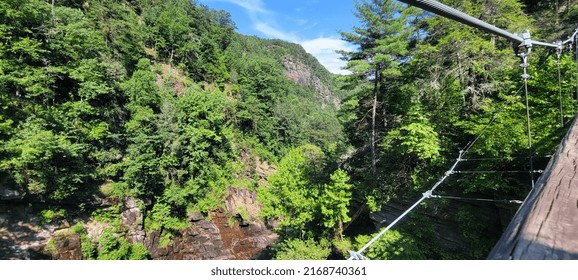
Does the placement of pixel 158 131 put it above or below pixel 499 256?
above

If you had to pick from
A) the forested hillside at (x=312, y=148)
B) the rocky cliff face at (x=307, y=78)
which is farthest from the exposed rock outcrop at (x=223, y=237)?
the rocky cliff face at (x=307, y=78)

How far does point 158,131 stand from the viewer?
2280 centimetres

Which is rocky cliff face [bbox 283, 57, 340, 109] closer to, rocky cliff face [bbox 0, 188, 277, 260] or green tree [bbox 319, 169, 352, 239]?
rocky cliff face [bbox 0, 188, 277, 260]

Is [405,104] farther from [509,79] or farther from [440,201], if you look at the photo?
[440,201]

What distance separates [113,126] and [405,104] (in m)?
20.6

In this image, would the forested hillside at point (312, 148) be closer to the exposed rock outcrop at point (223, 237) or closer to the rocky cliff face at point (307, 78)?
the exposed rock outcrop at point (223, 237)

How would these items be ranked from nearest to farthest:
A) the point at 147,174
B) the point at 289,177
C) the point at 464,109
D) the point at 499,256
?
the point at 499,256
the point at 464,109
the point at 289,177
the point at 147,174

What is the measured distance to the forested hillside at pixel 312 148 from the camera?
1057cm

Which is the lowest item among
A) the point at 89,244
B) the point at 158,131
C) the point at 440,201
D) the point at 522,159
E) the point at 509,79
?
the point at 89,244

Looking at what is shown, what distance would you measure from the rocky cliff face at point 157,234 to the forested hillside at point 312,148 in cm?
32

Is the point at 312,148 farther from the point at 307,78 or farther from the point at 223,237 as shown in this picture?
the point at 307,78

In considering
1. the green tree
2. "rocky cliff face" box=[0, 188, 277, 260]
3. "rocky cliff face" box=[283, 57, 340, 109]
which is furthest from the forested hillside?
"rocky cliff face" box=[283, 57, 340, 109]

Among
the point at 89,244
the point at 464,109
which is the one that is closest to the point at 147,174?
the point at 89,244

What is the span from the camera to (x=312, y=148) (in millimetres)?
22203
